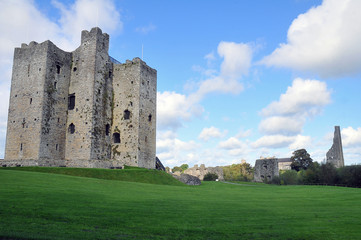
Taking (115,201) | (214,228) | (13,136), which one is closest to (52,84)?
(13,136)

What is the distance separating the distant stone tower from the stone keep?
40293 mm

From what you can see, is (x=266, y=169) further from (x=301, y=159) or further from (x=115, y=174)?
(x=115, y=174)

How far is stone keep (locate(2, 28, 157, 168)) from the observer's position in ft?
114

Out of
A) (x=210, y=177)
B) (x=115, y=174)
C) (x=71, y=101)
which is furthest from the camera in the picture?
(x=210, y=177)

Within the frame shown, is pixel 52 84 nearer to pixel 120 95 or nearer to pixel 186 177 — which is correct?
pixel 120 95

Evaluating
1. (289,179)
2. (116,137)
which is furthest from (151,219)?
(289,179)

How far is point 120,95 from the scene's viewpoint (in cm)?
3944

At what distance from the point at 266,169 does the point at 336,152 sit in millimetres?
19674

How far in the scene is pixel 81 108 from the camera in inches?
1437

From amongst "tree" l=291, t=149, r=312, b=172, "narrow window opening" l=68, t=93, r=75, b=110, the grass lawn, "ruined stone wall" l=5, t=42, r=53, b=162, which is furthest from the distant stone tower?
"ruined stone wall" l=5, t=42, r=53, b=162

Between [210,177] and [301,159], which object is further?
[301,159]

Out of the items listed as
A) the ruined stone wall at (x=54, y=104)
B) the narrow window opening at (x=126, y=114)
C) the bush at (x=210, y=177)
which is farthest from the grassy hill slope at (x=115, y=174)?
the bush at (x=210, y=177)

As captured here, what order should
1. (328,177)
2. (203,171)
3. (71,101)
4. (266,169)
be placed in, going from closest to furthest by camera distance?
1. (71,101)
2. (328,177)
3. (266,169)
4. (203,171)

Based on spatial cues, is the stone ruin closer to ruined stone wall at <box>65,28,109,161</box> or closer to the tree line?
the tree line
